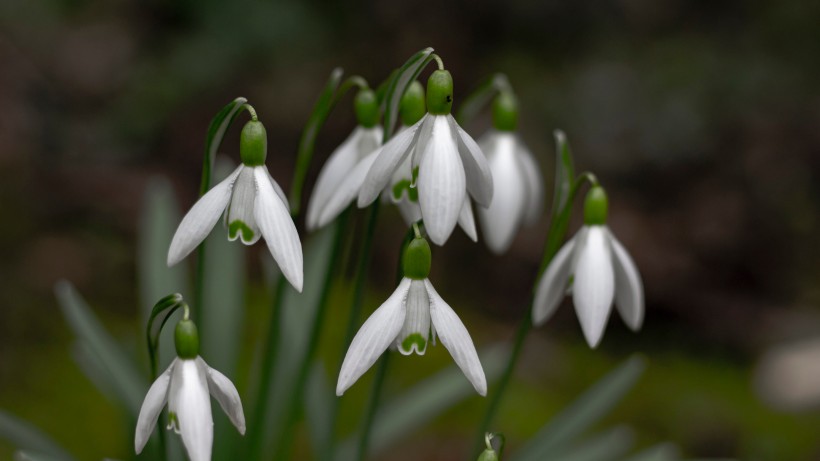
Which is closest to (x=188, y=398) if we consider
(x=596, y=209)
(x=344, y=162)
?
(x=344, y=162)

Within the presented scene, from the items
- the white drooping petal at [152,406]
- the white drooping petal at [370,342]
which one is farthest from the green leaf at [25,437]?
the white drooping petal at [370,342]

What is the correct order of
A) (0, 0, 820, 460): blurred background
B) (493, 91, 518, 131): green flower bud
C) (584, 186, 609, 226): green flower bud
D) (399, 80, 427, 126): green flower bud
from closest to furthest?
(399, 80, 427, 126): green flower bud < (584, 186, 609, 226): green flower bud < (493, 91, 518, 131): green flower bud < (0, 0, 820, 460): blurred background

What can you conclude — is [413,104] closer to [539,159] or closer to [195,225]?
[195,225]

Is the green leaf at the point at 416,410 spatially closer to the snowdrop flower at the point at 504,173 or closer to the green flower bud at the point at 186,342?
the snowdrop flower at the point at 504,173

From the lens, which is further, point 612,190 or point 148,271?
point 612,190

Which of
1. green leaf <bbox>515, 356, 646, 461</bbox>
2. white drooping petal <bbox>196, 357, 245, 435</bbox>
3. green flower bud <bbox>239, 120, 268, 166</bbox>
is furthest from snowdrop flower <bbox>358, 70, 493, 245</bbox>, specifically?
green leaf <bbox>515, 356, 646, 461</bbox>

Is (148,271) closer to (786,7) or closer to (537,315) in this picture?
(537,315)

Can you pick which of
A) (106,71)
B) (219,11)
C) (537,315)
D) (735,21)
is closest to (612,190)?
(735,21)

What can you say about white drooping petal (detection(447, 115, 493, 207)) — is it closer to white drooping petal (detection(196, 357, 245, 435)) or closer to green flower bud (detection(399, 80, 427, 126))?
green flower bud (detection(399, 80, 427, 126))
